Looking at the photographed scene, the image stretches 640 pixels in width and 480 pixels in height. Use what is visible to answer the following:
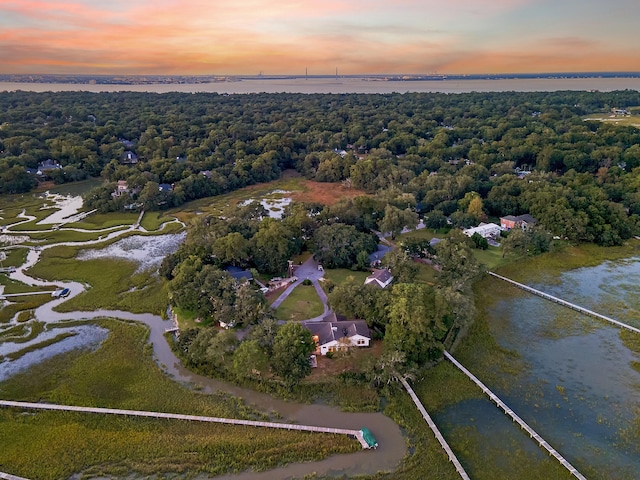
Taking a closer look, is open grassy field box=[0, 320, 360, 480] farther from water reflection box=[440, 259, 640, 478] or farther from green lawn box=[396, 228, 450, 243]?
green lawn box=[396, 228, 450, 243]

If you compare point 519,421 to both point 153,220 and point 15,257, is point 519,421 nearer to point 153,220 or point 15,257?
point 15,257

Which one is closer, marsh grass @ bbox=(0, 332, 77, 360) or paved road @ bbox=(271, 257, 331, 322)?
marsh grass @ bbox=(0, 332, 77, 360)

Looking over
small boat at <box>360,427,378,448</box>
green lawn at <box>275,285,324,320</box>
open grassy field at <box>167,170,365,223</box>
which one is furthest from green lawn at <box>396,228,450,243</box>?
small boat at <box>360,427,378,448</box>

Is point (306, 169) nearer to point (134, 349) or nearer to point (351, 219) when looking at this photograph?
point (351, 219)

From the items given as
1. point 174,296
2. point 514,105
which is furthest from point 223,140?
point 514,105

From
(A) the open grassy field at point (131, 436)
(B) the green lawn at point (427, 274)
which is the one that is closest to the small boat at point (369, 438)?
(A) the open grassy field at point (131, 436)
